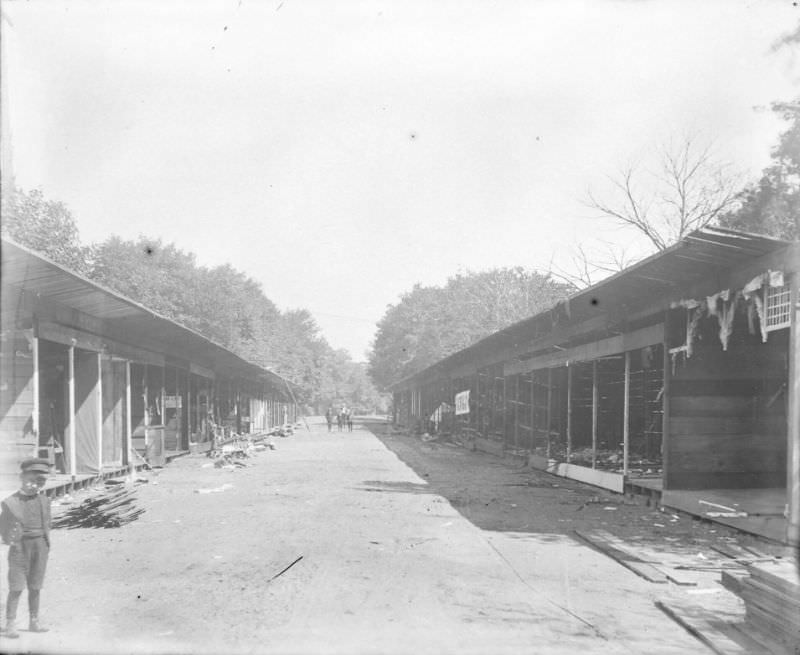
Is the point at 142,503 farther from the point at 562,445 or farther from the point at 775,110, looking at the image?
the point at 775,110

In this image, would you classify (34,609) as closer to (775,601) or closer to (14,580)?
(14,580)

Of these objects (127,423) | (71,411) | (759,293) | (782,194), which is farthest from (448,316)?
(759,293)

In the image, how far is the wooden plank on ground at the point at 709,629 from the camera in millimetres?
4543

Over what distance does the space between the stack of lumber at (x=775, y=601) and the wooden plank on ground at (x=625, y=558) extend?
1348 mm

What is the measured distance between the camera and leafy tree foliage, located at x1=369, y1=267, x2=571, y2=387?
49.3 m

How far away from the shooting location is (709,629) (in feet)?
16.1

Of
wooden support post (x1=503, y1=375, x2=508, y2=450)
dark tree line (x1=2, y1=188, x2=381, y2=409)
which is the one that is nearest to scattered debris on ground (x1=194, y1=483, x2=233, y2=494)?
wooden support post (x1=503, y1=375, x2=508, y2=450)

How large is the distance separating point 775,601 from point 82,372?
12126 mm

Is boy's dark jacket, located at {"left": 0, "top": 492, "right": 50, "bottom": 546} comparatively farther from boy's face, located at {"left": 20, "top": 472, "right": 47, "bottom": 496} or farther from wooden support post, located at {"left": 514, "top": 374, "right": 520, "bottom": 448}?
wooden support post, located at {"left": 514, "top": 374, "right": 520, "bottom": 448}

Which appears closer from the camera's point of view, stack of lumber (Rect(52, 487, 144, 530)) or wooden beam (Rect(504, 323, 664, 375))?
stack of lumber (Rect(52, 487, 144, 530))

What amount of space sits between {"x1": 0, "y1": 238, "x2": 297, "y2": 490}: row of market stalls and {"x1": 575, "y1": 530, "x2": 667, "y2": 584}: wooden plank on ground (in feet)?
20.2

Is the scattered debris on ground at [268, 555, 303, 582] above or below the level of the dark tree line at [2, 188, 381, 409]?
below

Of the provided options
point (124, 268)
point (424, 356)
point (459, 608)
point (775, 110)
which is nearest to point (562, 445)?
point (459, 608)

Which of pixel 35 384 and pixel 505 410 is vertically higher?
pixel 35 384
